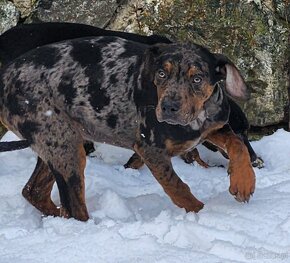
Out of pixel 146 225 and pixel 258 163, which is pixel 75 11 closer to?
pixel 258 163

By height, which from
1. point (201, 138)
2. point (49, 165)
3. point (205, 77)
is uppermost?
point (205, 77)

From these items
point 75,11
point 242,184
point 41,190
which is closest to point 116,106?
point 41,190

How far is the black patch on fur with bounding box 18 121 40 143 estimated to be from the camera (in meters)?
5.65

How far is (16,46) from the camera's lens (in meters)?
7.16

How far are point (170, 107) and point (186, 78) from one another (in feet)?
1.03

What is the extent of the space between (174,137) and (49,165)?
3.56 feet

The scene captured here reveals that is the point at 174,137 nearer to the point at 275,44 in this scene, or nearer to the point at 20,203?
the point at 20,203

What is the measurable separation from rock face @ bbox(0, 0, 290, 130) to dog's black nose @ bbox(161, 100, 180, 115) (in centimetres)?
333

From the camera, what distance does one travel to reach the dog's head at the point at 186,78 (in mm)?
5094

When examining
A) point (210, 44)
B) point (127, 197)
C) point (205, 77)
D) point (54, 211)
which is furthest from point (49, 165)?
point (210, 44)

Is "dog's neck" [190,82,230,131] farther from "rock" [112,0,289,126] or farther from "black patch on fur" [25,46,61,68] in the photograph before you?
"rock" [112,0,289,126]

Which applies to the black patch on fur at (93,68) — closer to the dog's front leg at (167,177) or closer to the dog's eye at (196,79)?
the dog's front leg at (167,177)

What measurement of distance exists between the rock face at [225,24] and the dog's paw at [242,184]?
2929mm

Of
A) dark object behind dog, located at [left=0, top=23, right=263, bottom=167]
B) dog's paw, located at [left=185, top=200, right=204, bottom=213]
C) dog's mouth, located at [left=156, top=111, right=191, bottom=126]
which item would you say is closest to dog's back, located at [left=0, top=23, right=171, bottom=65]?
dark object behind dog, located at [left=0, top=23, right=263, bottom=167]
